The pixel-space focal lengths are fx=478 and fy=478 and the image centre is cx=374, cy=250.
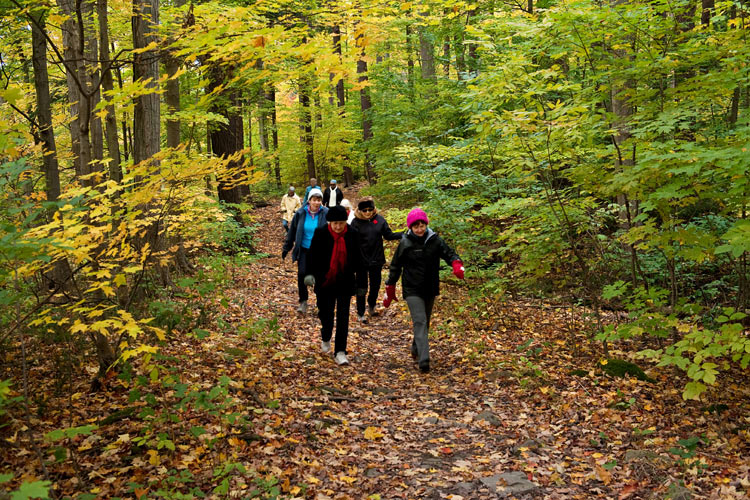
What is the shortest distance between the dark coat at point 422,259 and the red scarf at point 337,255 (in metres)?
0.71

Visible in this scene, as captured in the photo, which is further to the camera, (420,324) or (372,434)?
(420,324)

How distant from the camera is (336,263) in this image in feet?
21.0

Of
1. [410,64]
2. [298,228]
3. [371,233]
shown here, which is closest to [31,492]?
[298,228]

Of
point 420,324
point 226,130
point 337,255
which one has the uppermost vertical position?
point 226,130

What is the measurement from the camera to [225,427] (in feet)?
14.6

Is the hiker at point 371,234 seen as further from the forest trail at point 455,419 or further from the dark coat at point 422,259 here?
the dark coat at point 422,259

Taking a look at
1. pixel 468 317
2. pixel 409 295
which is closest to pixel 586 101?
pixel 409 295

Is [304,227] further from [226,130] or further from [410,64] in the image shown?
[410,64]

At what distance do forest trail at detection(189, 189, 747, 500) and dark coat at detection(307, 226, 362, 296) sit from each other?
3.60ft

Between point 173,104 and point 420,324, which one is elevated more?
point 173,104

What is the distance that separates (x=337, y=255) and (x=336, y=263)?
0.11 m

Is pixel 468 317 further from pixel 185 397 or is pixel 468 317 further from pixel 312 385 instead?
pixel 185 397

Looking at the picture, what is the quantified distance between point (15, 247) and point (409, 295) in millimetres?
4690

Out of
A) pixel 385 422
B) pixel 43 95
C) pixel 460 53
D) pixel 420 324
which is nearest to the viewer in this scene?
pixel 385 422
